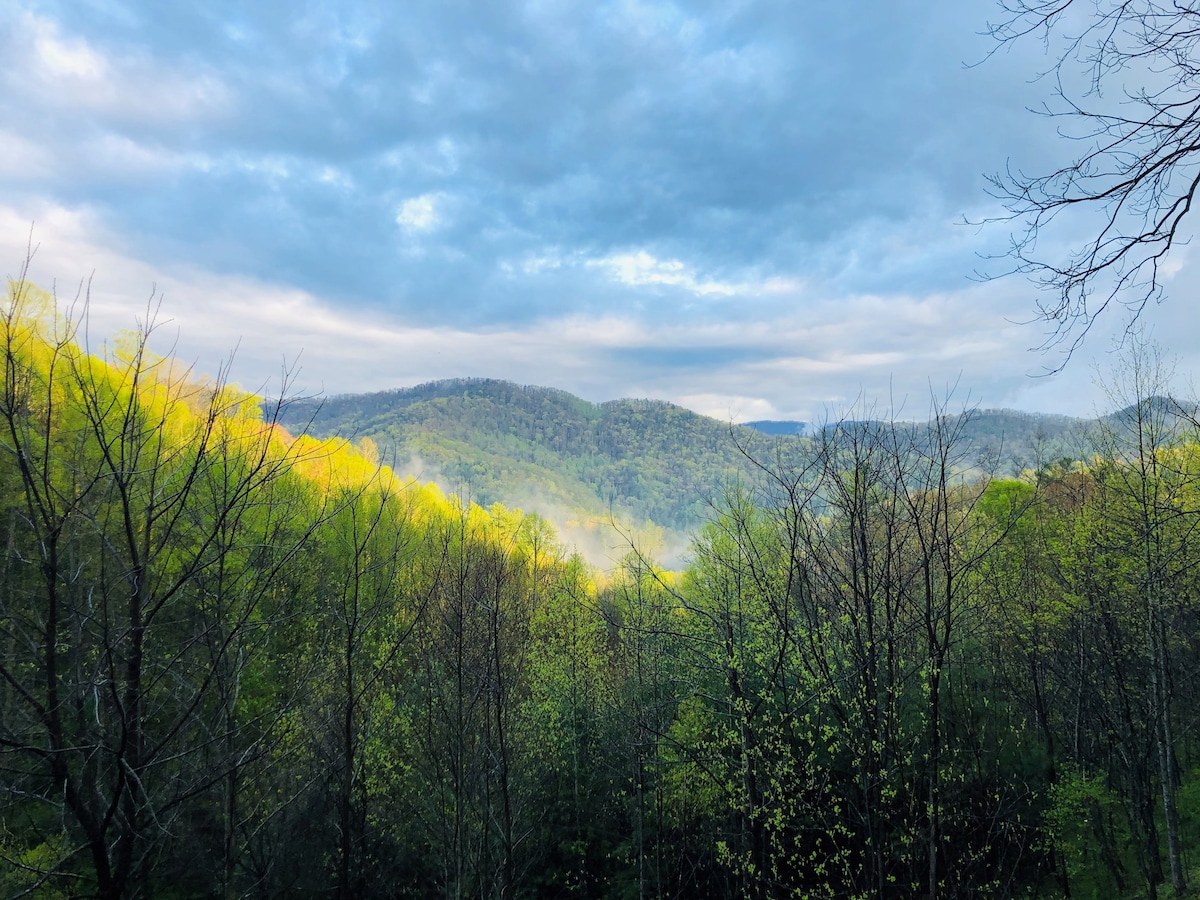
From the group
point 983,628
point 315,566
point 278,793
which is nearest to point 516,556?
point 315,566

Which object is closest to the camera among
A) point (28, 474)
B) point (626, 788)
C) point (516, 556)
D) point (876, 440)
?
point (28, 474)

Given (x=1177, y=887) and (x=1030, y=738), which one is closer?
(x=1177, y=887)

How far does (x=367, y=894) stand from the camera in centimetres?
1447

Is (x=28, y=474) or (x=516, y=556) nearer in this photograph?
(x=28, y=474)

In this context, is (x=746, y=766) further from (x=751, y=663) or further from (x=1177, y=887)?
(x=1177, y=887)

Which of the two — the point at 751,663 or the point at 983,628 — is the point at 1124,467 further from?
the point at 751,663

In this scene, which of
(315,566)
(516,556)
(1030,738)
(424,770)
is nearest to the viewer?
(424,770)

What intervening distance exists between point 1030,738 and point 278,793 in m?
16.8

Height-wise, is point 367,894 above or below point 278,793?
below

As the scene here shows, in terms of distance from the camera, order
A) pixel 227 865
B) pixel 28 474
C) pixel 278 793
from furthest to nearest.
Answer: pixel 278 793, pixel 227 865, pixel 28 474

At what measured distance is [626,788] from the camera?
15.2 meters

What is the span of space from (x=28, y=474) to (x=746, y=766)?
6.94 m

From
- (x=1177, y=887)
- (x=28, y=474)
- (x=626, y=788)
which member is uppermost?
(x=28, y=474)

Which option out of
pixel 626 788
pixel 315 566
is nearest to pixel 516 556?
pixel 315 566
